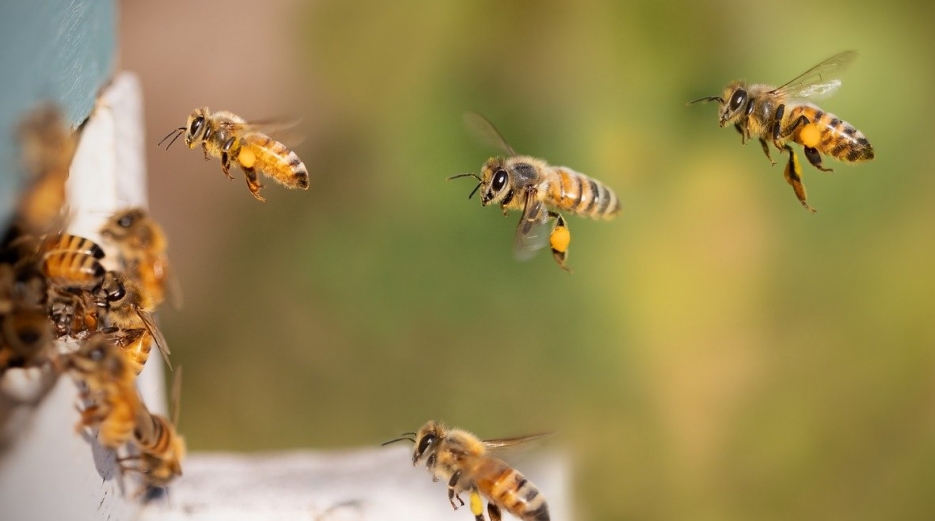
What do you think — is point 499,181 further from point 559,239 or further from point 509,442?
point 509,442

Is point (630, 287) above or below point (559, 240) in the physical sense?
above

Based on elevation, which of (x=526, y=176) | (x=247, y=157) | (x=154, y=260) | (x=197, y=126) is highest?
(x=197, y=126)

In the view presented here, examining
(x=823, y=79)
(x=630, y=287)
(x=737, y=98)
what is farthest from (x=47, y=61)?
(x=630, y=287)

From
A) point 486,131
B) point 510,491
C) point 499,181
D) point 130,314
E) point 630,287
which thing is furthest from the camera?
point 630,287

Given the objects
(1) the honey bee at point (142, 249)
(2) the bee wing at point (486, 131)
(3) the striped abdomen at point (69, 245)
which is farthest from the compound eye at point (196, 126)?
(2) the bee wing at point (486, 131)

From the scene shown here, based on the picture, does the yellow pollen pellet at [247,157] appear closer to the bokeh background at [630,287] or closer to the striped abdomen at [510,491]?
the striped abdomen at [510,491]

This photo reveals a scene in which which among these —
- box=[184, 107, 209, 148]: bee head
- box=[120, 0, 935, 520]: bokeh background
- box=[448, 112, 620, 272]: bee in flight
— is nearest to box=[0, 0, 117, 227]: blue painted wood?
box=[184, 107, 209, 148]: bee head
